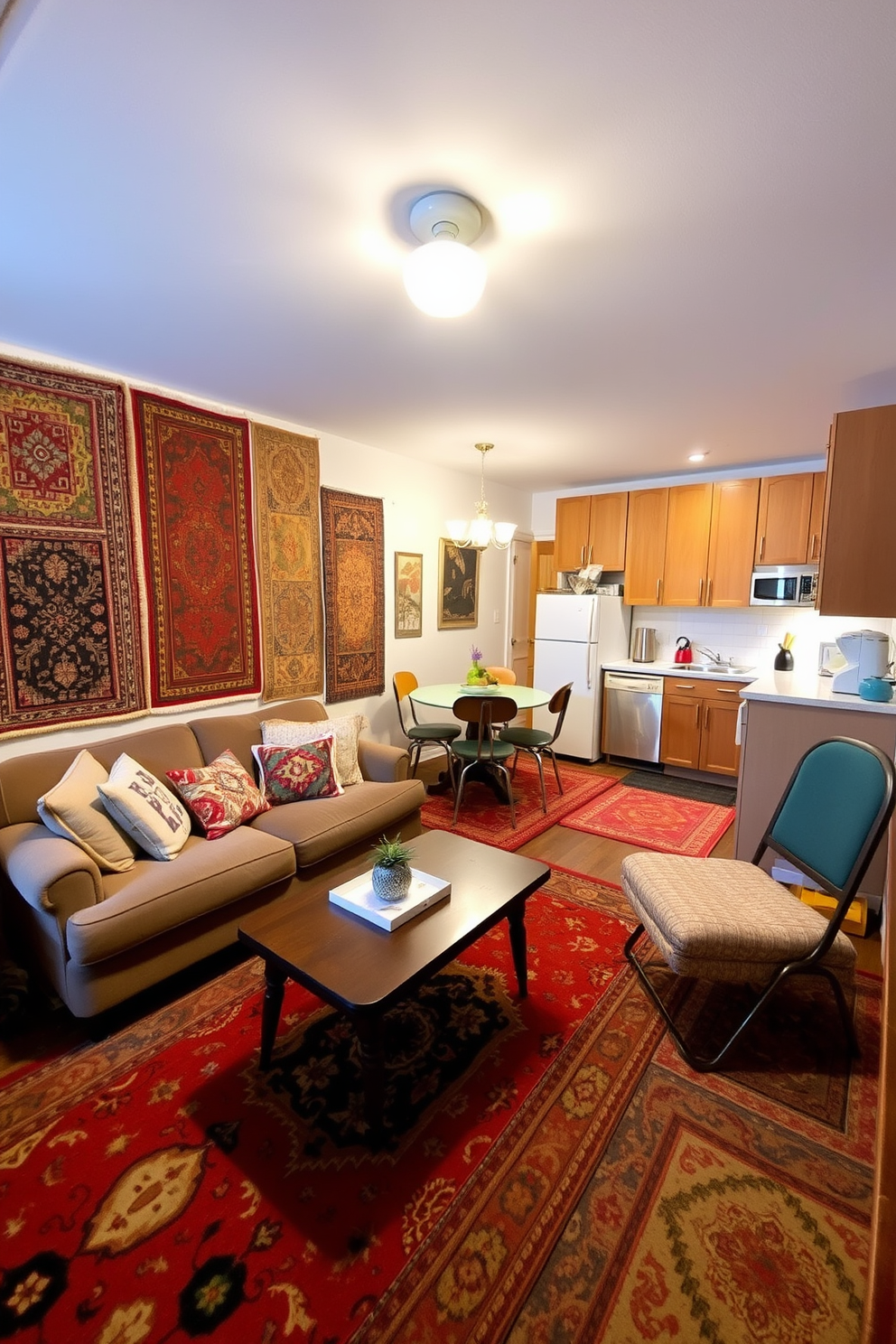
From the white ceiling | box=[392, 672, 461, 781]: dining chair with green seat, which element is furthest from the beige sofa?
the white ceiling

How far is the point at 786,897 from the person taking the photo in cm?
193

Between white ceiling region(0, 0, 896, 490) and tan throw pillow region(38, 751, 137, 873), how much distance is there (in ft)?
5.72

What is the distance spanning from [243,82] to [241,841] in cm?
228

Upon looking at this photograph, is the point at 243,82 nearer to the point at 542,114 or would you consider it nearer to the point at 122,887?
the point at 542,114

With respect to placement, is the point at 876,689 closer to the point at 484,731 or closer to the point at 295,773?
the point at 484,731

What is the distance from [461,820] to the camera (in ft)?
11.9

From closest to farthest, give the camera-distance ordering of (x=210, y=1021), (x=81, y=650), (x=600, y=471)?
1. (x=210, y=1021)
2. (x=81, y=650)
3. (x=600, y=471)

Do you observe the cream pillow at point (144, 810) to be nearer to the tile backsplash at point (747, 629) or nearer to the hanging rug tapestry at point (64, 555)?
the hanging rug tapestry at point (64, 555)

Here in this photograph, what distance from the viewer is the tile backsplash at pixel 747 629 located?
4301 mm

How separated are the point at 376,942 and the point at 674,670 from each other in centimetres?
364

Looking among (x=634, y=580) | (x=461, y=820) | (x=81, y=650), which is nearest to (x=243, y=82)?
(x=81, y=650)

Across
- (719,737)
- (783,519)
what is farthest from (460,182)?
(719,737)

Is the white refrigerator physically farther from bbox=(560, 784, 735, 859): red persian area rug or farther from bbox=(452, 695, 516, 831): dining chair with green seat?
bbox=(452, 695, 516, 831): dining chair with green seat

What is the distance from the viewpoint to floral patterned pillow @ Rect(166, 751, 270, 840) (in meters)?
2.46
